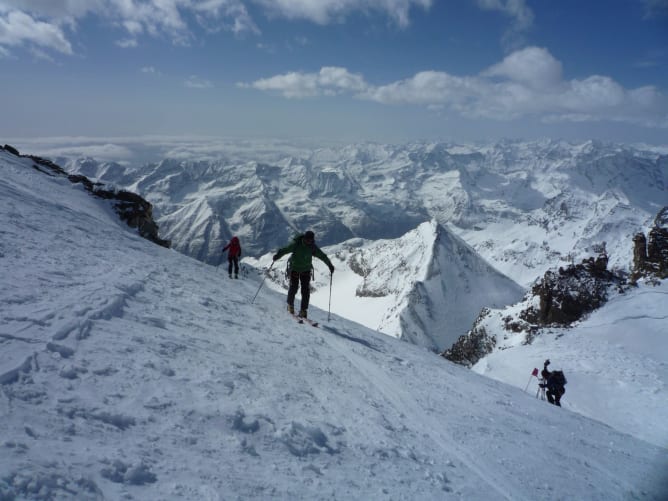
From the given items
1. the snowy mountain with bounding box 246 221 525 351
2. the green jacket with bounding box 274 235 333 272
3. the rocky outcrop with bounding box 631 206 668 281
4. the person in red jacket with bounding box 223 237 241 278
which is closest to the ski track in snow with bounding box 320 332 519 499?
the green jacket with bounding box 274 235 333 272

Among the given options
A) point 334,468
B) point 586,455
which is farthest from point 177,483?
point 586,455

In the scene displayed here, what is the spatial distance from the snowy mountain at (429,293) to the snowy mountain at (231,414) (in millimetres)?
122892

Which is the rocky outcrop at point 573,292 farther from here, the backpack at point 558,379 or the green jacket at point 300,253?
the green jacket at point 300,253

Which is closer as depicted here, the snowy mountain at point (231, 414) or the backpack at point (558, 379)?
the snowy mountain at point (231, 414)

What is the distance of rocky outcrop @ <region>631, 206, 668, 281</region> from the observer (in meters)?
56.7

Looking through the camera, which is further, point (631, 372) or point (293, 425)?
point (631, 372)

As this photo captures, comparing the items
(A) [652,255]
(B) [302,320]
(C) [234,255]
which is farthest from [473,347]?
(B) [302,320]

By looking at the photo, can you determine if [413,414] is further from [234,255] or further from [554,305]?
[554,305]

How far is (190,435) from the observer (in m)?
4.88

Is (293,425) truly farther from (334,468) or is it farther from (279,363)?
(279,363)

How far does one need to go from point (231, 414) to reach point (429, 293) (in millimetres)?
160476

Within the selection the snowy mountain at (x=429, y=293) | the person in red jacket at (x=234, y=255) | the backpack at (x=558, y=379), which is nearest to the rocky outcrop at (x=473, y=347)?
the backpack at (x=558, y=379)

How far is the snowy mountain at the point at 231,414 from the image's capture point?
4.16m

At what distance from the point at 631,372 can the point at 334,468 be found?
3578cm
